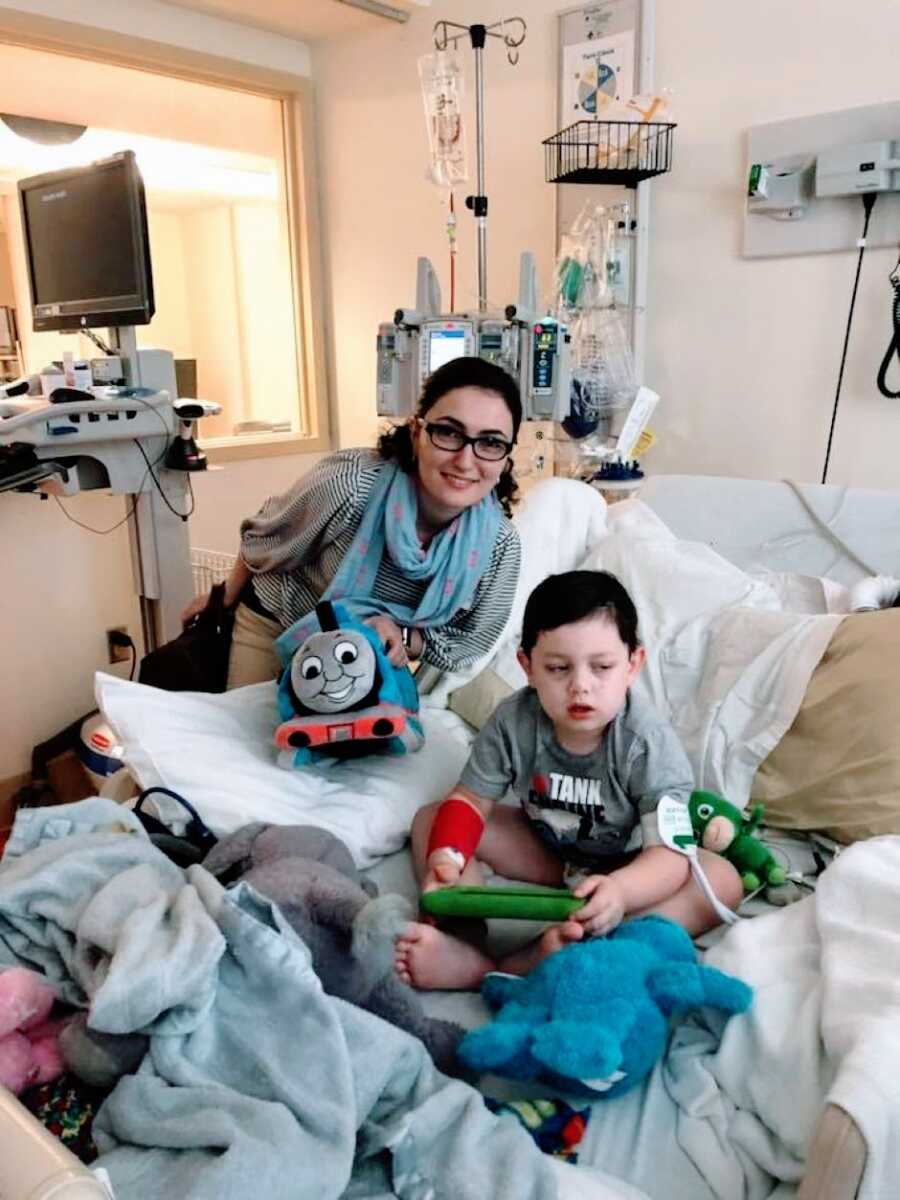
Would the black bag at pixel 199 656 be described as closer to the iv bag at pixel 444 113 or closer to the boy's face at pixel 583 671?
the boy's face at pixel 583 671

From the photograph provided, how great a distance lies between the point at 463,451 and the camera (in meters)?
1.60

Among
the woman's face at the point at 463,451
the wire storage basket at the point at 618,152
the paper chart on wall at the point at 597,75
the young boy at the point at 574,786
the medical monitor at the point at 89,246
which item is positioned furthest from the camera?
the paper chart on wall at the point at 597,75

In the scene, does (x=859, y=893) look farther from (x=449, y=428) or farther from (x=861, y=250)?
(x=861, y=250)

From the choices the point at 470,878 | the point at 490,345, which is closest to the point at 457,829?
the point at 470,878

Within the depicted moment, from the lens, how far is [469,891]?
1132 millimetres

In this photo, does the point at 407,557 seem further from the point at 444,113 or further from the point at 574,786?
the point at 444,113

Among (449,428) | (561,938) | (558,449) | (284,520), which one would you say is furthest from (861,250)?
(561,938)

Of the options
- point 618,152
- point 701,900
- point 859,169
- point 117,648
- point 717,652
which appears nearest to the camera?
point 701,900

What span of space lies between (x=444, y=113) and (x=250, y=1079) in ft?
8.54

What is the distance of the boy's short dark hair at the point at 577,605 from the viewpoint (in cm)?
127

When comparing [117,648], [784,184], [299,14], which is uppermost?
[299,14]

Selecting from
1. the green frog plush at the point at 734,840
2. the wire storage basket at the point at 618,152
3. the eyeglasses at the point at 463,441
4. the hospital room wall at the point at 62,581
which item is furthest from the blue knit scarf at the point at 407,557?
the hospital room wall at the point at 62,581

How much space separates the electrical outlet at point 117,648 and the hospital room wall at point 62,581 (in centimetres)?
2

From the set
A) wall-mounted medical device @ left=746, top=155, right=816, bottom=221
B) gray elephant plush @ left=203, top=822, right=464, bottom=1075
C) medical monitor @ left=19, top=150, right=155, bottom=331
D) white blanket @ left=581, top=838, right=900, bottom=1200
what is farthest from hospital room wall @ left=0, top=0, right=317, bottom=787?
white blanket @ left=581, top=838, right=900, bottom=1200
